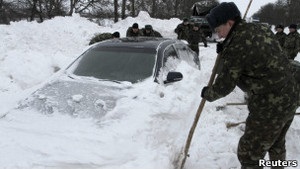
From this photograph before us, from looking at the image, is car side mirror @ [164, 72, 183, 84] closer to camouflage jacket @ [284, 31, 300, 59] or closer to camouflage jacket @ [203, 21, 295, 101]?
camouflage jacket @ [203, 21, 295, 101]

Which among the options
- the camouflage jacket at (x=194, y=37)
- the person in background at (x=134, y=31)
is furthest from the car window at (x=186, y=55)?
the camouflage jacket at (x=194, y=37)

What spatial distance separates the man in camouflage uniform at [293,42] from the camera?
11547 millimetres

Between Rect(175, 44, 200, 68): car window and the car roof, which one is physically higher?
the car roof

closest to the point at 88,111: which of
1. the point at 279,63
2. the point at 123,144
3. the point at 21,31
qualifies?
the point at 123,144

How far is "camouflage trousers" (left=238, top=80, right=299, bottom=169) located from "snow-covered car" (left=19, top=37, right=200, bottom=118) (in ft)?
5.75

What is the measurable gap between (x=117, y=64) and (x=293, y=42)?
7611 mm

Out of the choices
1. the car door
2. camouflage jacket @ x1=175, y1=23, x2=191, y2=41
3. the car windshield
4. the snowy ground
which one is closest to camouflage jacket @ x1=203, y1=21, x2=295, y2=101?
the snowy ground

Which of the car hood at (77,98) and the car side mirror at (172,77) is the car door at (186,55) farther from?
the car hood at (77,98)

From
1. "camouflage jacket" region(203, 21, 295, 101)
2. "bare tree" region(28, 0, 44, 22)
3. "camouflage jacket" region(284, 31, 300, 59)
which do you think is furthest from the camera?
"bare tree" region(28, 0, 44, 22)

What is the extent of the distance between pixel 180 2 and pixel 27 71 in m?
37.7

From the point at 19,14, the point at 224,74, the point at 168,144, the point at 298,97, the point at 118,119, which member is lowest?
the point at 19,14

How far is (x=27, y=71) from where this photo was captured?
28.7 feet

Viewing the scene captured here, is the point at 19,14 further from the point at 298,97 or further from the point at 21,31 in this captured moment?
the point at 298,97

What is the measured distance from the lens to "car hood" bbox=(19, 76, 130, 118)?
4.57m
